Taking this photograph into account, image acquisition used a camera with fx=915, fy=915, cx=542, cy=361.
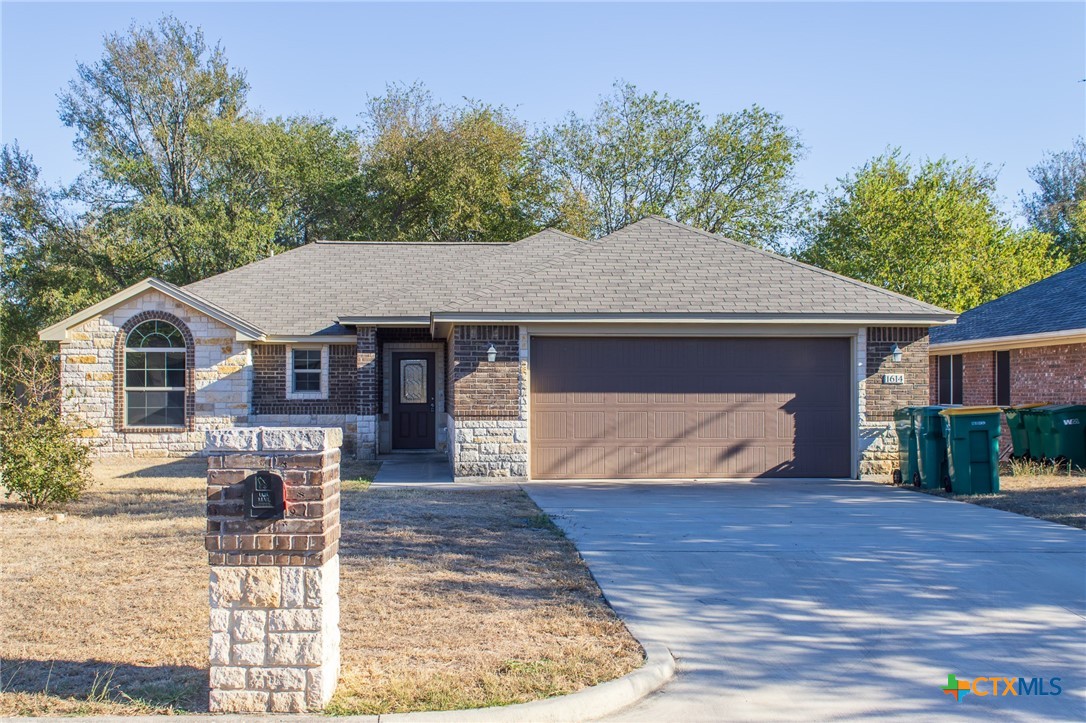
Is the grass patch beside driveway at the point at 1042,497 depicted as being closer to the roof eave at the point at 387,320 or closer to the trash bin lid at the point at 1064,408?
the trash bin lid at the point at 1064,408

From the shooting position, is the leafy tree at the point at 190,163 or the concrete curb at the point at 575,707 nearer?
the concrete curb at the point at 575,707

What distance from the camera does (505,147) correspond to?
38031 mm

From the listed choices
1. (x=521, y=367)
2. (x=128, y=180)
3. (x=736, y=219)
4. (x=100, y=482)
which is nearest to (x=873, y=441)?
(x=521, y=367)

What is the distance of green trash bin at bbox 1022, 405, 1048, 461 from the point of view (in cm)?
1683

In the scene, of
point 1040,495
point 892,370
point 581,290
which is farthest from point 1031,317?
point 581,290

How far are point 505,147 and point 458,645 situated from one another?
1333 inches

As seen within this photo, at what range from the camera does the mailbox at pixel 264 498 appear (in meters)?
4.88

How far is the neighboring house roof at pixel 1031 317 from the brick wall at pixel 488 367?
10418 millimetres

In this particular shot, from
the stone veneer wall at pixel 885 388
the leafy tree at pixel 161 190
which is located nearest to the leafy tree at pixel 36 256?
the leafy tree at pixel 161 190

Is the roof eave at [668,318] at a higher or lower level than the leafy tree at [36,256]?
lower

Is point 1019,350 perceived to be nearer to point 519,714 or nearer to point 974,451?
point 974,451

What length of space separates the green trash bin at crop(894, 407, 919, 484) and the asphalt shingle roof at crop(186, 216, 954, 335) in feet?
5.63

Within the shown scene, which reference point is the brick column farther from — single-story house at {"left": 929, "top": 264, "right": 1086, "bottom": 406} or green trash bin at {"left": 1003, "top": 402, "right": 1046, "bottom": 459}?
single-story house at {"left": 929, "top": 264, "right": 1086, "bottom": 406}

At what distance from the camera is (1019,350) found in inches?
778
